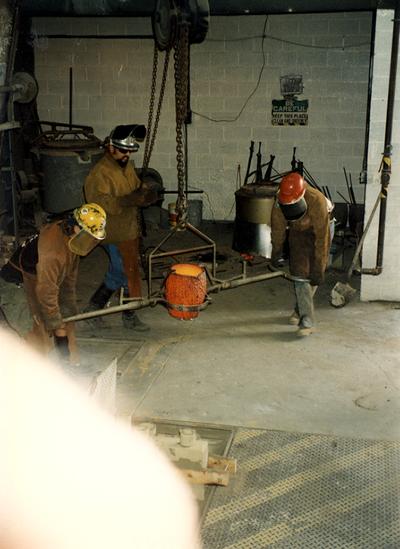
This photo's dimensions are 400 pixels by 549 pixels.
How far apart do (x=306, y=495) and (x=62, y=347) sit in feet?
8.14

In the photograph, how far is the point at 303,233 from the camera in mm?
6996

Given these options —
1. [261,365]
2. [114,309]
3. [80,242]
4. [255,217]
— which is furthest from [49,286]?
[255,217]

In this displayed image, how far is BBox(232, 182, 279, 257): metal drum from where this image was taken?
9.61 m

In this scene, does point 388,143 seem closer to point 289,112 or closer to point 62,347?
point 62,347

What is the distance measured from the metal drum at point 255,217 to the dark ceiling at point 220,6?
8.22 feet

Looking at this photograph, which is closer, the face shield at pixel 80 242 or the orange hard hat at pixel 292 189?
the face shield at pixel 80 242

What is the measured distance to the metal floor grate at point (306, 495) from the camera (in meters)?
4.00

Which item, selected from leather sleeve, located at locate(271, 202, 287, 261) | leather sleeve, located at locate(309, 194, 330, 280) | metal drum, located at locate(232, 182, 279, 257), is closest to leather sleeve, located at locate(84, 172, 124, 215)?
leather sleeve, located at locate(271, 202, 287, 261)

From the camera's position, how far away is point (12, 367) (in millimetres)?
2883

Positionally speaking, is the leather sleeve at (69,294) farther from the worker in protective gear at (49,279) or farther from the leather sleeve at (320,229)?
the leather sleeve at (320,229)

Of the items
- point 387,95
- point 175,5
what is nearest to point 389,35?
point 387,95

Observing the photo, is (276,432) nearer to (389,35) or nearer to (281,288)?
(281,288)

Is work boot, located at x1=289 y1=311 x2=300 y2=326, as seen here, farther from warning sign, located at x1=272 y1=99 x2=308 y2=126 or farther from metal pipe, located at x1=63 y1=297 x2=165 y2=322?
warning sign, located at x1=272 y1=99 x2=308 y2=126

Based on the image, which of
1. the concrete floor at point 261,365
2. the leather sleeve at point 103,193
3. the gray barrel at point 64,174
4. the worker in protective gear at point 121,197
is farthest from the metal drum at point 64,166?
the leather sleeve at point 103,193
